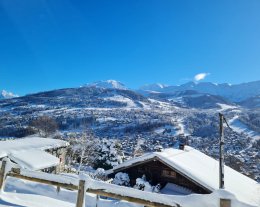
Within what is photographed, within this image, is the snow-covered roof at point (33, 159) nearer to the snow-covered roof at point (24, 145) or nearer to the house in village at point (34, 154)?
the house in village at point (34, 154)

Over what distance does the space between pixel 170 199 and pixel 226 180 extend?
1870 cm

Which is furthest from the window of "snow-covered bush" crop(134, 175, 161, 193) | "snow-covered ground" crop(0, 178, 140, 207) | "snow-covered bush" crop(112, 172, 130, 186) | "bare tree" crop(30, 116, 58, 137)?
"bare tree" crop(30, 116, 58, 137)

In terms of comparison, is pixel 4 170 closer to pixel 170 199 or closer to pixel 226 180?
pixel 170 199

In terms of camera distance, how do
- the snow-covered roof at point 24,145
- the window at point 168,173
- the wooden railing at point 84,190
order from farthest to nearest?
1. the snow-covered roof at point 24,145
2. the window at point 168,173
3. the wooden railing at point 84,190

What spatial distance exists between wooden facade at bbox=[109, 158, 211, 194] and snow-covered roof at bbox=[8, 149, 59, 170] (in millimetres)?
8229

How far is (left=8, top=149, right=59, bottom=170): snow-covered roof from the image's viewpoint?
27.5 metres

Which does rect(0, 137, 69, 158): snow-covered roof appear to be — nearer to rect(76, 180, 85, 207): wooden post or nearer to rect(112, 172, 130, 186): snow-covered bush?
rect(112, 172, 130, 186): snow-covered bush

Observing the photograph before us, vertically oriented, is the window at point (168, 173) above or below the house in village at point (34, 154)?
below

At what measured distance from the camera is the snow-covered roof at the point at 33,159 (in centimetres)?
2754

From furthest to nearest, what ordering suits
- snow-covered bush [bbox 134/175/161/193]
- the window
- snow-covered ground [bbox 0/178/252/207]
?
the window → snow-covered bush [bbox 134/175/161/193] → snow-covered ground [bbox 0/178/252/207]

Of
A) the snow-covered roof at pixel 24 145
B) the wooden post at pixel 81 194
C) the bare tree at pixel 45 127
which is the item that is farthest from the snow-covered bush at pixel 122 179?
the bare tree at pixel 45 127

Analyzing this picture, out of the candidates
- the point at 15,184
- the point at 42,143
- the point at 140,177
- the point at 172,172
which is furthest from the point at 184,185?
the point at 42,143

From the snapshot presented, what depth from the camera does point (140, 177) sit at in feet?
75.5

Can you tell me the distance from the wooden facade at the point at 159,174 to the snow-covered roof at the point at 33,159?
823 centimetres
